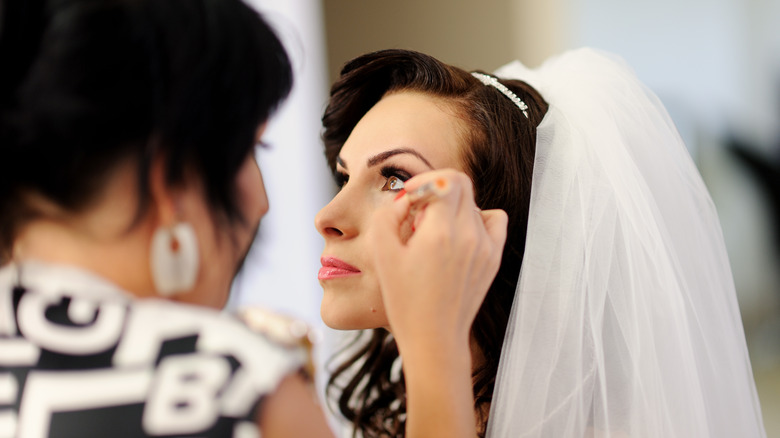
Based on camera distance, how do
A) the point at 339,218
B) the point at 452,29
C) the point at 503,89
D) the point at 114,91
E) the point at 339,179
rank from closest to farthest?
the point at 114,91, the point at 339,218, the point at 503,89, the point at 339,179, the point at 452,29

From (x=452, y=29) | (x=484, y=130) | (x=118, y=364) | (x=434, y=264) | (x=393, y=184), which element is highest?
(x=452, y=29)

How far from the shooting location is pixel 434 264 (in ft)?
1.82

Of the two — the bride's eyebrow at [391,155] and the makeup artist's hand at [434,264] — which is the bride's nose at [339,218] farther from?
the makeup artist's hand at [434,264]

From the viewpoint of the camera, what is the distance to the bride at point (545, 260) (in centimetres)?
57

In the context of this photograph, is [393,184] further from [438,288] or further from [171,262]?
[171,262]

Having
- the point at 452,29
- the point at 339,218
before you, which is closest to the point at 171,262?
the point at 339,218

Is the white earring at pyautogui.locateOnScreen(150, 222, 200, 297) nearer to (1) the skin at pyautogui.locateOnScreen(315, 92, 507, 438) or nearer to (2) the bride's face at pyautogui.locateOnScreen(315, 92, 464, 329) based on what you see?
(1) the skin at pyautogui.locateOnScreen(315, 92, 507, 438)

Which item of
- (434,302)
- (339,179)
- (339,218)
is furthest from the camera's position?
(339,179)

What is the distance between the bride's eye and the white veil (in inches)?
7.2

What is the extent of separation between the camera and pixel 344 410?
1216mm

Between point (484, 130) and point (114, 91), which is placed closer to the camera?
point (114, 91)

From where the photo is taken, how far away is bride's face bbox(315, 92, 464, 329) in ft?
2.83

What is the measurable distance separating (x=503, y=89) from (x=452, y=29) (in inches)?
39.1

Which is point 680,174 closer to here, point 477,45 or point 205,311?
point 205,311
